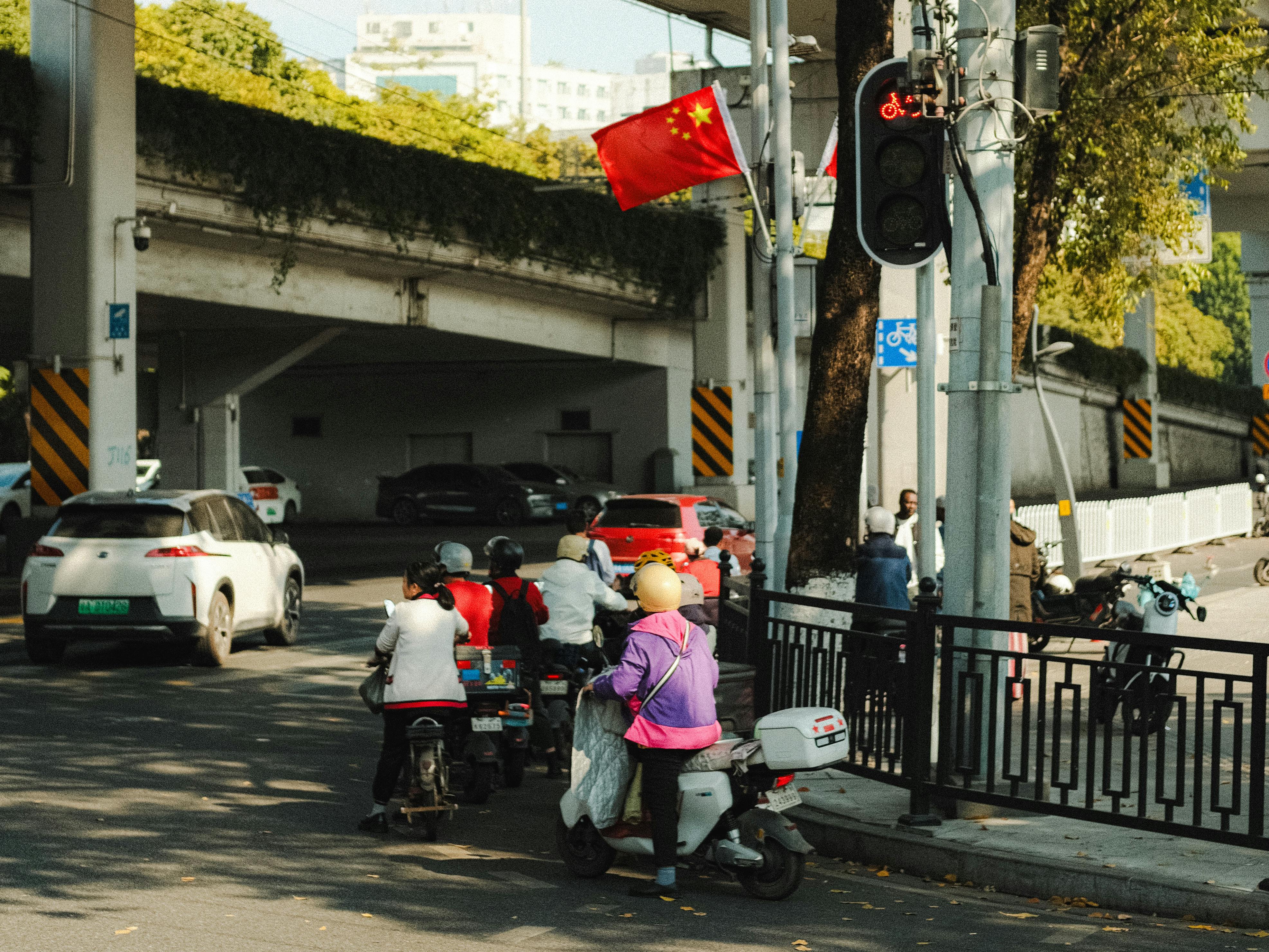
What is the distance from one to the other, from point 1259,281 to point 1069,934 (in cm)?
3409

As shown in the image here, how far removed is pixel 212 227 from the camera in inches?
969

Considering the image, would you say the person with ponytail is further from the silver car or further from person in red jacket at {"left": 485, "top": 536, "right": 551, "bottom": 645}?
the silver car

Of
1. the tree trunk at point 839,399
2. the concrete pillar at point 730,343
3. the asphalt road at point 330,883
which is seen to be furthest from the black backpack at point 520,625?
the concrete pillar at point 730,343

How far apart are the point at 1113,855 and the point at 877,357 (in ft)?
32.2

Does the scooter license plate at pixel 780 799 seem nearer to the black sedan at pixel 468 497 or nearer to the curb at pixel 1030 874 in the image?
the curb at pixel 1030 874

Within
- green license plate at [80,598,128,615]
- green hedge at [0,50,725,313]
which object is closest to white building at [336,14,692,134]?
green hedge at [0,50,725,313]

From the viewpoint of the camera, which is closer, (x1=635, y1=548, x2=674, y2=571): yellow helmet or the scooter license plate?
the scooter license plate

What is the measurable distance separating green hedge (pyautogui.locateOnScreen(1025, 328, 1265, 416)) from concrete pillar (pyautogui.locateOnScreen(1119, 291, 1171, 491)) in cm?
49

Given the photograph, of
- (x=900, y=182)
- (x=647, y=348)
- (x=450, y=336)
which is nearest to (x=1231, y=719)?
(x=900, y=182)

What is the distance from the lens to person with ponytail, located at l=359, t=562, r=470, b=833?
8055 mm

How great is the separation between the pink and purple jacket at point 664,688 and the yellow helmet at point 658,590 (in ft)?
0.17

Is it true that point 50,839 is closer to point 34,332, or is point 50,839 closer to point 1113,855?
point 1113,855

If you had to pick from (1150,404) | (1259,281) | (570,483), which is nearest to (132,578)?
(570,483)

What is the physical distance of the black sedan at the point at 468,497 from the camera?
40.4 metres
